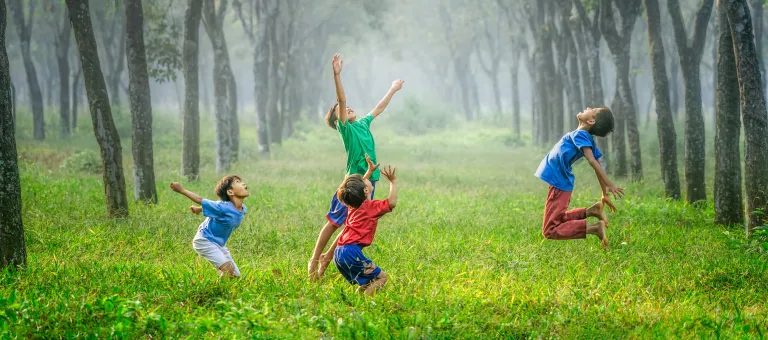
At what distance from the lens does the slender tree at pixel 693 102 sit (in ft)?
34.9

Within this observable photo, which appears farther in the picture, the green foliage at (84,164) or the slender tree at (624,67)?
the green foliage at (84,164)

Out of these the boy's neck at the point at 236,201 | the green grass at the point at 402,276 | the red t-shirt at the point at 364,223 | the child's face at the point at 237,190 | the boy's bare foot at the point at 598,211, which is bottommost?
the green grass at the point at 402,276

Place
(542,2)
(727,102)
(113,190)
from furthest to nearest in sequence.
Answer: (542,2) → (113,190) → (727,102)

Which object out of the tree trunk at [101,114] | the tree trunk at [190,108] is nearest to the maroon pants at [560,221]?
the tree trunk at [101,114]

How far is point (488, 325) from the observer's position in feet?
16.6

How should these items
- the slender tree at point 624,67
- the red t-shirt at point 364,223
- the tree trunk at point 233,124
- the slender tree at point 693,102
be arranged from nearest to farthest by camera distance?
the red t-shirt at point 364,223 → the slender tree at point 693,102 → the slender tree at point 624,67 → the tree trunk at point 233,124

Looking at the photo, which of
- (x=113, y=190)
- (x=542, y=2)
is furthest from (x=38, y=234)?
(x=542, y=2)

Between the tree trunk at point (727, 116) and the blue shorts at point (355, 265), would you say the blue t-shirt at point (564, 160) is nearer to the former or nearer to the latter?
the tree trunk at point (727, 116)

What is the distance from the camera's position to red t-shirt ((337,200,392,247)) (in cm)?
578

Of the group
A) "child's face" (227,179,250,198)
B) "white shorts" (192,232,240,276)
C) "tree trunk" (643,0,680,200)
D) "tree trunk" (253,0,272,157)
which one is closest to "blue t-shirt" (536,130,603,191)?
"child's face" (227,179,250,198)

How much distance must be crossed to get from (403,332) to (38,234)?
5387 mm

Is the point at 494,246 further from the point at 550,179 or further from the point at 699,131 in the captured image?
the point at 699,131

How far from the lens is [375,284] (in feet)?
18.9

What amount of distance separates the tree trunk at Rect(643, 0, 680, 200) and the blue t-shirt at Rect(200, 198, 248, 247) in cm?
811
